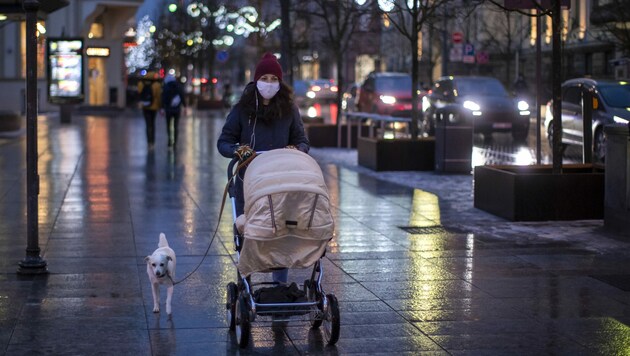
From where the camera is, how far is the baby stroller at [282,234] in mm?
6938

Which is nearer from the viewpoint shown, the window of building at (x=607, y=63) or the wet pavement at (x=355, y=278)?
the wet pavement at (x=355, y=278)

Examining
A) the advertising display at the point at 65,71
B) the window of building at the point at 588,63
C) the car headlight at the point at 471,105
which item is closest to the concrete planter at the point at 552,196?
the car headlight at the point at 471,105

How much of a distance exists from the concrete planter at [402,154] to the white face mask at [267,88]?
1180 cm

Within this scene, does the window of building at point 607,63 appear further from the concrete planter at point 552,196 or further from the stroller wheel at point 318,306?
the stroller wheel at point 318,306

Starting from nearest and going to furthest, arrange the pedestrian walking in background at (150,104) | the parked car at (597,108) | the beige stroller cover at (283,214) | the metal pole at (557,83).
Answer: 1. the beige stroller cover at (283,214)
2. the metal pole at (557,83)
3. the parked car at (597,108)
4. the pedestrian walking in background at (150,104)

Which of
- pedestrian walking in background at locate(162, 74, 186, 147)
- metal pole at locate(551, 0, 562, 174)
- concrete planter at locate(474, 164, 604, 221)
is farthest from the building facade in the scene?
concrete planter at locate(474, 164, 604, 221)

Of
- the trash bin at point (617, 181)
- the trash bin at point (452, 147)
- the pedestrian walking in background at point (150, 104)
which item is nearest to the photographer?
the trash bin at point (617, 181)

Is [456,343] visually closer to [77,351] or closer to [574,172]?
[77,351]

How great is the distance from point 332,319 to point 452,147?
12.6 meters

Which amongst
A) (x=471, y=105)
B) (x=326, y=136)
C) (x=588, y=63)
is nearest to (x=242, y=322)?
(x=326, y=136)

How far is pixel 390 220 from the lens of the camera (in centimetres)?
1330

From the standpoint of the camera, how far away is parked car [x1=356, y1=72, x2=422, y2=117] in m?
33.7

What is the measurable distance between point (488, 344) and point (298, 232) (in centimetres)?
137

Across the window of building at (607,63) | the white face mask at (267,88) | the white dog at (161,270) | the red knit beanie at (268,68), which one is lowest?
the white dog at (161,270)
